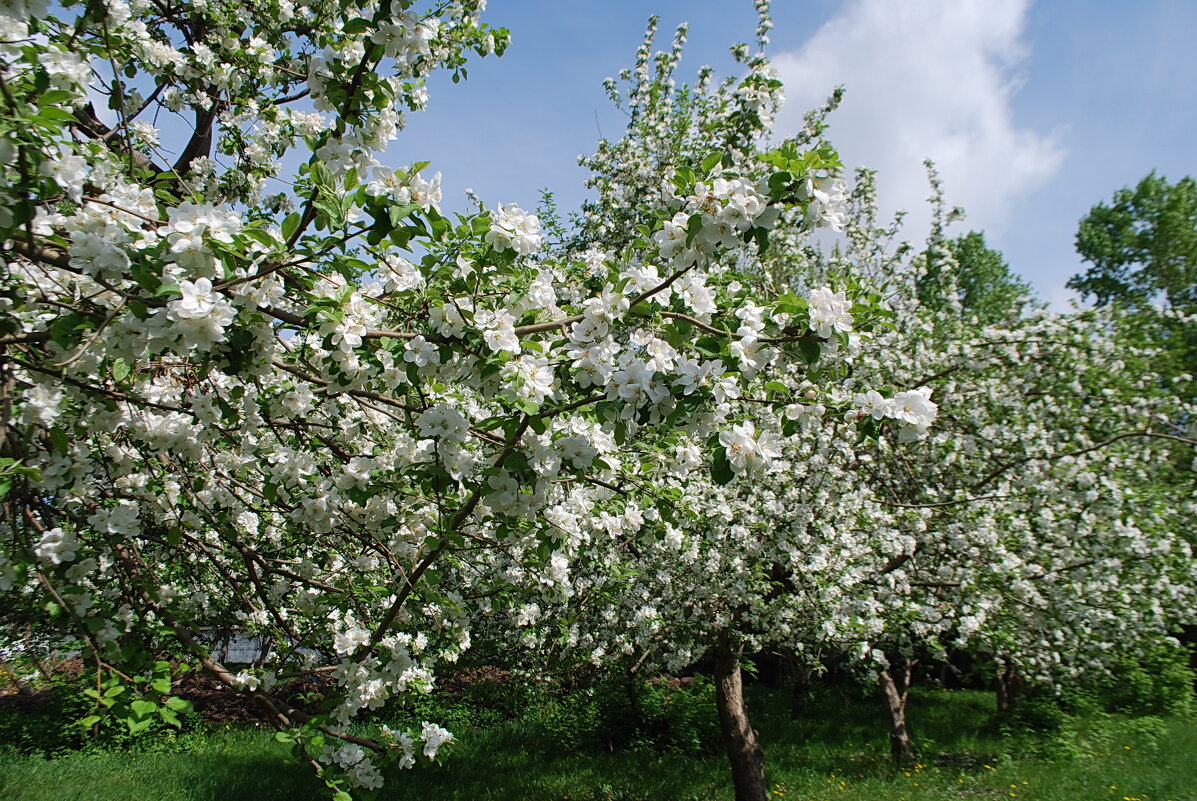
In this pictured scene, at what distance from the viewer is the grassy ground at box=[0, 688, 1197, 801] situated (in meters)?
7.73

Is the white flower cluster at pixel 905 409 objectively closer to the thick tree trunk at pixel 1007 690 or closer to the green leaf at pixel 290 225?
the green leaf at pixel 290 225

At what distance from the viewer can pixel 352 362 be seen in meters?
2.23

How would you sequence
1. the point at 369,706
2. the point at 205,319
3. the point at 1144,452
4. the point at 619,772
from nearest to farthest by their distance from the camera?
the point at 205,319 < the point at 369,706 < the point at 1144,452 < the point at 619,772

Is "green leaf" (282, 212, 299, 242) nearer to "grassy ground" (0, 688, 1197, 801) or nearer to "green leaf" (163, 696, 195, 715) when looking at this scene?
"green leaf" (163, 696, 195, 715)

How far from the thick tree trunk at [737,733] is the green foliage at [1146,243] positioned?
833 inches

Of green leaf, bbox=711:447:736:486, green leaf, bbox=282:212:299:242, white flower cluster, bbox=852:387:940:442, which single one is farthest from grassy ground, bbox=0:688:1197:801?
white flower cluster, bbox=852:387:940:442

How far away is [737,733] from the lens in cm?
735

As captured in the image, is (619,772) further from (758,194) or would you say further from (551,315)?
(758,194)

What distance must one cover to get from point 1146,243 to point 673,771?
25273mm

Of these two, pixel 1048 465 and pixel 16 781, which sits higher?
pixel 1048 465

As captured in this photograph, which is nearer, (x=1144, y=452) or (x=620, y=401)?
(x=620, y=401)

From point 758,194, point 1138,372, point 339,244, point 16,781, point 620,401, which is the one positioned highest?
point 1138,372

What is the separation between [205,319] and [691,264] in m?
1.35

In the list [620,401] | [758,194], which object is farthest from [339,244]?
[758,194]
